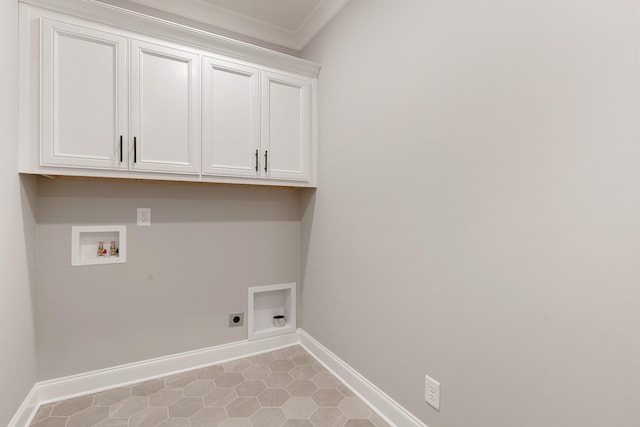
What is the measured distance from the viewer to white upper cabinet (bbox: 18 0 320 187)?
5.26ft

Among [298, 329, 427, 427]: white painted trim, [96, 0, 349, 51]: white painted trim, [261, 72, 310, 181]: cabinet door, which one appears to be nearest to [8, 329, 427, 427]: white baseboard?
[298, 329, 427, 427]: white painted trim

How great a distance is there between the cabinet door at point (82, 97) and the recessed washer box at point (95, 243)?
0.48 m

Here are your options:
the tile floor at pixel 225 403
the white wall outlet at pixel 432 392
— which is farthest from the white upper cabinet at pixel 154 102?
the white wall outlet at pixel 432 392

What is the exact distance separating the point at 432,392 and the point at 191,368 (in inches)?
68.0

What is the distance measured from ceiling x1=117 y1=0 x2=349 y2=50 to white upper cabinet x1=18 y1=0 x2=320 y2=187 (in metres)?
0.38

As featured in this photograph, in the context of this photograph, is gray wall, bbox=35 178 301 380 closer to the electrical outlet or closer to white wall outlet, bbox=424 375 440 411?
the electrical outlet

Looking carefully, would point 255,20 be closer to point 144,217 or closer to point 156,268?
point 144,217

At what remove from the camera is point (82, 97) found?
1.69 metres

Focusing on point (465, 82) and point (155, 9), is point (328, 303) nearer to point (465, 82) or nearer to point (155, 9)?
point (465, 82)

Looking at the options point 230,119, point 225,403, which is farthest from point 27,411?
point 230,119

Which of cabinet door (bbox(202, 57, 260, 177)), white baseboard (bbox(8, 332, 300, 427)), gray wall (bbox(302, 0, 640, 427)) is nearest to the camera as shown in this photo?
gray wall (bbox(302, 0, 640, 427))

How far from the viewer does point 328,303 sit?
2.30m

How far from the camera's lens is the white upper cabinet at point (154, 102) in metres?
1.60

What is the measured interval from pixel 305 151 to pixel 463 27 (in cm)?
136
